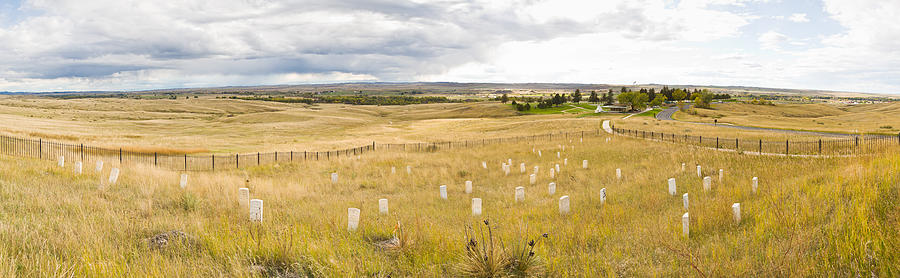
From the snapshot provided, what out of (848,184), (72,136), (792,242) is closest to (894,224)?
(792,242)

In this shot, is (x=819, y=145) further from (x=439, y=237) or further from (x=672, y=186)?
(x=439, y=237)

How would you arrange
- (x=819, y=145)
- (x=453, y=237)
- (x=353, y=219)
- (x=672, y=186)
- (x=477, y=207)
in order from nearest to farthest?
1. (x=453, y=237)
2. (x=353, y=219)
3. (x=477, y=207)
4. (x=672, y=186)
5. (x=819, y=145)

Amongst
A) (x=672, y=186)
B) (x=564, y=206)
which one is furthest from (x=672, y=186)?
(x=564, y=206)

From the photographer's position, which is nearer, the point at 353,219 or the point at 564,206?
the point at 353,219

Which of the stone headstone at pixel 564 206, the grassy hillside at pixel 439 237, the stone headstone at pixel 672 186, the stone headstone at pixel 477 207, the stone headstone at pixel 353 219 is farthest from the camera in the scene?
the stone headstone at pixel 672 186

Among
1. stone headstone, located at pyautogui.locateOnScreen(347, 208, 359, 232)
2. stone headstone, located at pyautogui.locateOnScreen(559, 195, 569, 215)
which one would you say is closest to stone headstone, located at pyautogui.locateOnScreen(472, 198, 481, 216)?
stone headstone, located at pyautogui.locateOnScreen(559, 195, 569, 215)

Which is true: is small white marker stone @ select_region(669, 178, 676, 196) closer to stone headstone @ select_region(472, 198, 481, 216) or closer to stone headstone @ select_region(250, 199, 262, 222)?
stone headstone @ select_region(472, 198, 481, 216)

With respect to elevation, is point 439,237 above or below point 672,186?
above

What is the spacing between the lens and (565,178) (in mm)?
18953

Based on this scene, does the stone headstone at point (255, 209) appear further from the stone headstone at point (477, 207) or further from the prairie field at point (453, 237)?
the stone headstone at point (477, 207)

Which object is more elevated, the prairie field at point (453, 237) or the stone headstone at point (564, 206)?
the prairie field at point (453, 237)

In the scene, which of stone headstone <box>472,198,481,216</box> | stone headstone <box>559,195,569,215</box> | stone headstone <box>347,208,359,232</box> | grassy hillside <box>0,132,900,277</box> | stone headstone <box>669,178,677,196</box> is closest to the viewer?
grassy hillside <box>0,132,900,277</box>

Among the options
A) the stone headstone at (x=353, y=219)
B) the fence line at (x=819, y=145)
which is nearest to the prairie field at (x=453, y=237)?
the stone headstone at (x=353, y=219)

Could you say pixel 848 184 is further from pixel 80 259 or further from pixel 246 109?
pixel 246 109
